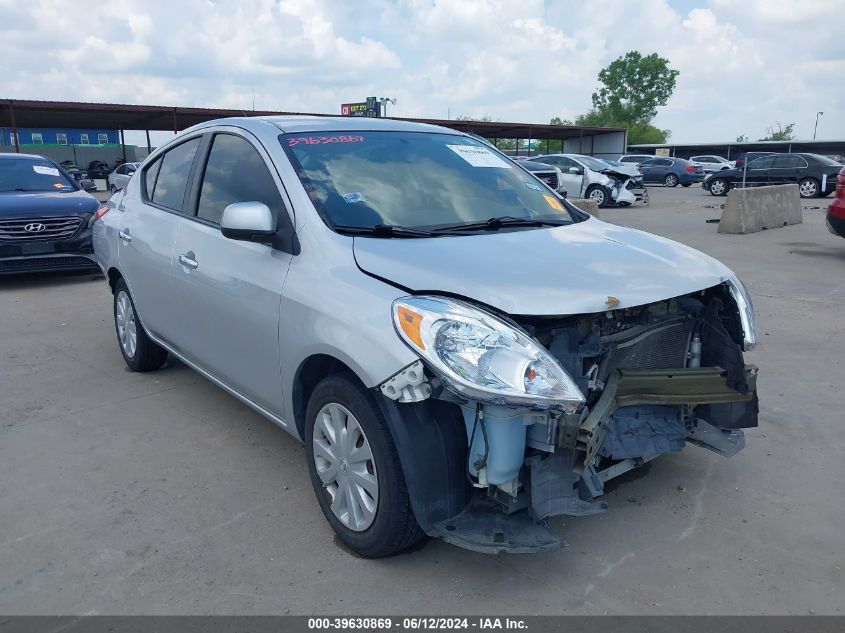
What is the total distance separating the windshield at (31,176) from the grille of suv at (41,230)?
3.19ft

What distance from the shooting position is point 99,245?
5.57m

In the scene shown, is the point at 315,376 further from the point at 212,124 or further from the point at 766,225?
the point at 766,225

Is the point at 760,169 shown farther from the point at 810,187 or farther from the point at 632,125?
the point at 632,125

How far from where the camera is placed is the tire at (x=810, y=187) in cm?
2380

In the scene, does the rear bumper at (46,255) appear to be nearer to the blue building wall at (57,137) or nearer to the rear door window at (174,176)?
the rear door window at (174,176)

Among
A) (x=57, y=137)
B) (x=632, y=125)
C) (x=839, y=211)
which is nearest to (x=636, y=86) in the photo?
(x=632, y=125)

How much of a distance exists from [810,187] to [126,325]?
2478 centimetres

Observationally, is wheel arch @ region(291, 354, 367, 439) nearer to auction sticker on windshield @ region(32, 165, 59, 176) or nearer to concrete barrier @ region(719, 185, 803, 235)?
auction sticker on windshield @ region(32, 165, 59, 176)

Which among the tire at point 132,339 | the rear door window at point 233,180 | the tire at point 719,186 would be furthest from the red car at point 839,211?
the tire at point 719,186

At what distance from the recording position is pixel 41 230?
8633 millimetres

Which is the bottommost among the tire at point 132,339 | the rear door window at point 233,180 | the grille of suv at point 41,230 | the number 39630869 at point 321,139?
the tire at point 132,339

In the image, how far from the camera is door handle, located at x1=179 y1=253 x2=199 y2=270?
12.9 feet

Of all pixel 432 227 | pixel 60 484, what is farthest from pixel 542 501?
pixel 60 484
